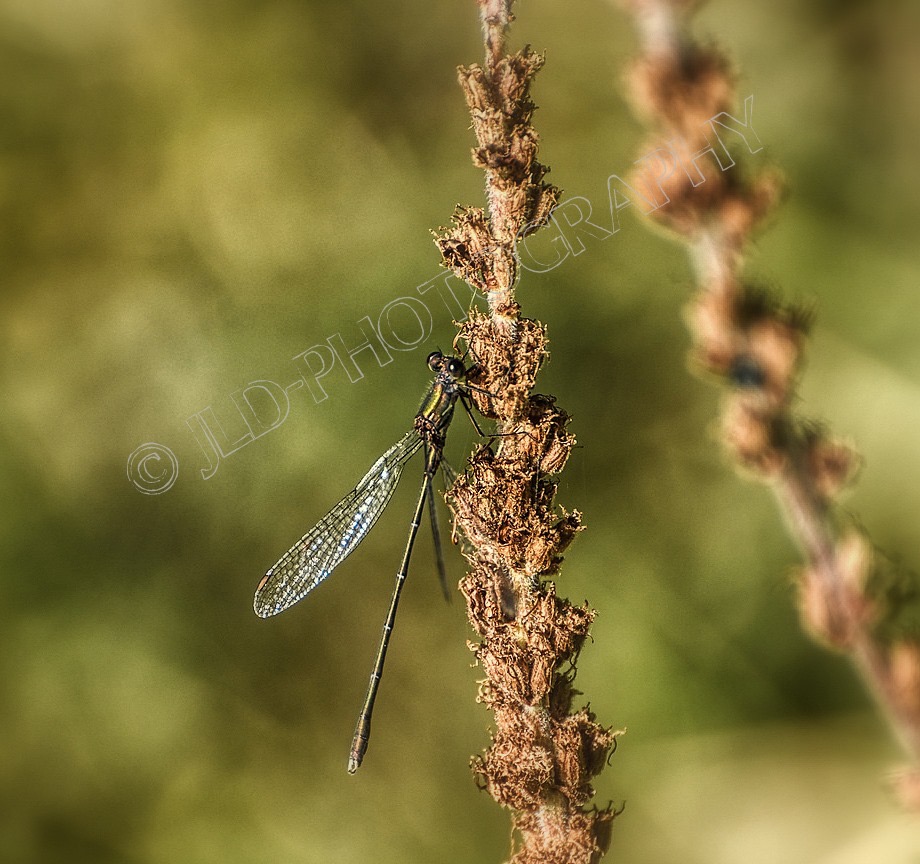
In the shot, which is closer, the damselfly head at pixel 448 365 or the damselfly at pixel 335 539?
the damselfly head at pixel 448 365

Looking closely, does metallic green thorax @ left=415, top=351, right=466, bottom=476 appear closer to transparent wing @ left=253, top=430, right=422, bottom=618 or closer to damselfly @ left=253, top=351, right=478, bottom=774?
damselfly @ left=253, top=351, right=478, bottom=774

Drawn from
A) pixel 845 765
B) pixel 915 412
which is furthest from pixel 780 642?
pixel 915 412

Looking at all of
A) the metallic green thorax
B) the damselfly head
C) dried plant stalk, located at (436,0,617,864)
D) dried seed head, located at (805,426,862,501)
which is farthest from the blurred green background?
dried seed head, located at (805,426,862,501)

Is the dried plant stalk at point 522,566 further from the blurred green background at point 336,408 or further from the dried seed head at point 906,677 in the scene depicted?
the blurred green background at point 336,408

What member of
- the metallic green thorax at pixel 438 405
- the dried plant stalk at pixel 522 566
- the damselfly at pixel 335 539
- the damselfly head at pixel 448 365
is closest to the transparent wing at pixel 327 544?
the damselfly at pixel 335 539

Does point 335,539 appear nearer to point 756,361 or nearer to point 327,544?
point 327,544

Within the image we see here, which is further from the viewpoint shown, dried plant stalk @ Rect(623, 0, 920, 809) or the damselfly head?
the damselfly head
